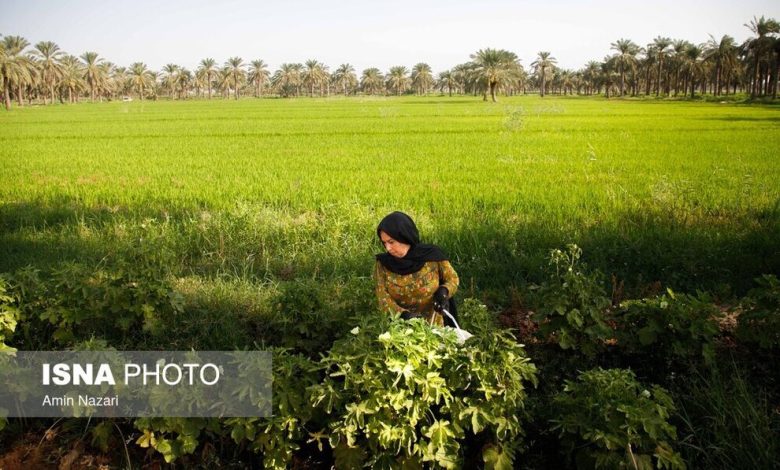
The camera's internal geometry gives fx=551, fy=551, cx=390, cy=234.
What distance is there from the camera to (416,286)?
3541 mm

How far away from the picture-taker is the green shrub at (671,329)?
11.6 ft

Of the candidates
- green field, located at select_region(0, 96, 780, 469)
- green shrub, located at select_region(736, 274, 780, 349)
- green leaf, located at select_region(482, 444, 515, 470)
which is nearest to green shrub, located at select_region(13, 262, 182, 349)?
green field, located at select_region(0, 96, 780, 469)

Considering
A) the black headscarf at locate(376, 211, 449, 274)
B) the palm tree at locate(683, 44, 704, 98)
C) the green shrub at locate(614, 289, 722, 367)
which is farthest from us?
the palm tree at locate(683, 44, 704, 98)

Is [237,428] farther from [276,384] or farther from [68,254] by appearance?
[68,254]

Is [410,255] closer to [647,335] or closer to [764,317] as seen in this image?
[647,335]

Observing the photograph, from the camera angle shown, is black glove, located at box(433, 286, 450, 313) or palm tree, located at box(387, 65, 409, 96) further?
palm tree, located at box(387, 65, 409, 96)

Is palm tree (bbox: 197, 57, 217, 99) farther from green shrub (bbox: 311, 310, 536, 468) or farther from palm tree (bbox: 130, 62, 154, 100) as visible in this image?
green shrub (bbox: 311, 310, 536, 468)

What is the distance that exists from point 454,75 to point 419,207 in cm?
11030

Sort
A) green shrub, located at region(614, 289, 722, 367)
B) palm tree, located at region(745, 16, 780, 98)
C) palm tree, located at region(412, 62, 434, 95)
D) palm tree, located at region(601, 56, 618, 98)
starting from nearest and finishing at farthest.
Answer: green shrub, located at region(614, 289, 722, 367) → palm tree, located at region(745, 16, 780, 98) → palm tree, located at region(601, 56, 618, 98) → palm tree, located at region(412, 62, 434, 95)

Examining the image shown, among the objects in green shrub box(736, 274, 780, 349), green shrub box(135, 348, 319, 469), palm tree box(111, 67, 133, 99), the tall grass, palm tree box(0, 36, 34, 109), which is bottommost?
the tall grass

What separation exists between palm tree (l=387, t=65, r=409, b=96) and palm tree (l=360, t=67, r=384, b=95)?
415 cm

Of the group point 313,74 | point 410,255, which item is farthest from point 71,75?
point 410,255

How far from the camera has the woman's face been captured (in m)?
3.32

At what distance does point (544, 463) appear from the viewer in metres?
3.04
